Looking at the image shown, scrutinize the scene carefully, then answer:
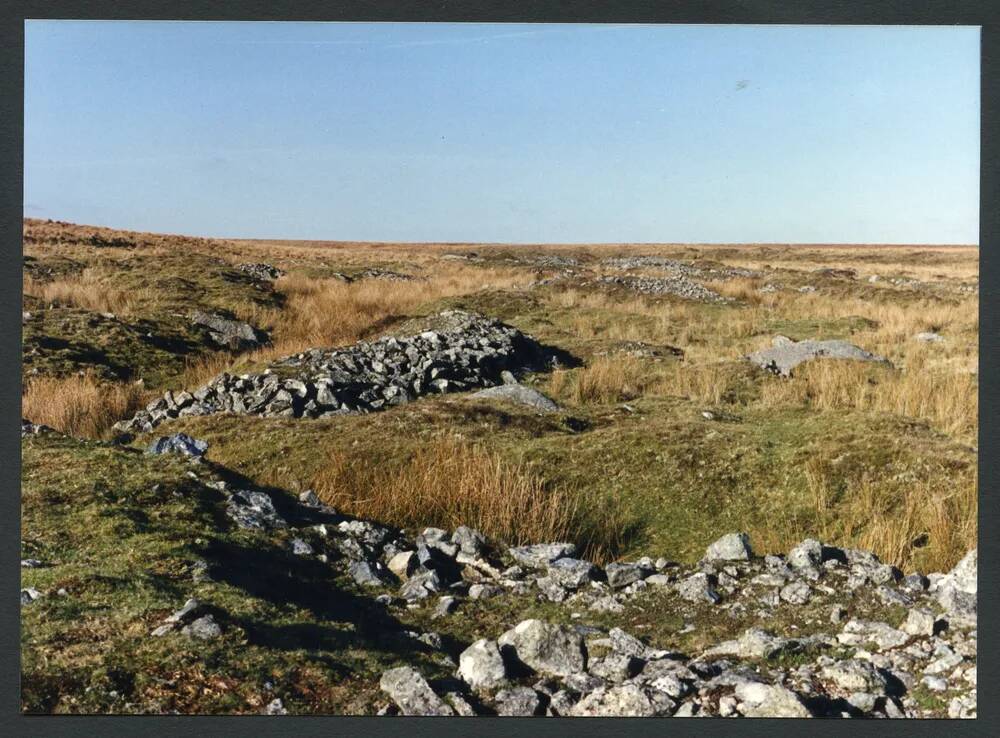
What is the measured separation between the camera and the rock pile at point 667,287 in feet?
82.7

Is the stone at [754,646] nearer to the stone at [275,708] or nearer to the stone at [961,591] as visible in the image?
the stone at [961,591]

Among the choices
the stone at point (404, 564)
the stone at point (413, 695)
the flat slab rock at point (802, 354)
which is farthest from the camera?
the flat slab rock at point (802, 354)

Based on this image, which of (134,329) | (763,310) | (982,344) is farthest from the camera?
(763,310)

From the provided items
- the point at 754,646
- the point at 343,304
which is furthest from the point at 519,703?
the point at 343,304

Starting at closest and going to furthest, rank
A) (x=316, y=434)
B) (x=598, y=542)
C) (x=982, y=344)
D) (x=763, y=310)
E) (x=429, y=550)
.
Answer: (x=982, y=344), (x=429, y=550), (x=598, y=542), (x=316, y=434), (x=763, y=310)

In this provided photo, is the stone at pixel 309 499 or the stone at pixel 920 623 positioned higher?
the stone at pixel 309 499

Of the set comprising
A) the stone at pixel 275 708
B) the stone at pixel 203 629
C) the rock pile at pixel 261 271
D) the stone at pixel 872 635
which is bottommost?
the stone at pixel 275 708

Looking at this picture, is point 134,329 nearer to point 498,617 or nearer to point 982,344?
point 498,617

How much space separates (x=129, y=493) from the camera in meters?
7.75

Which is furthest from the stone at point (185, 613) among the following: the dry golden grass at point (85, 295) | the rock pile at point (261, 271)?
the rock pile at point (261, 271)

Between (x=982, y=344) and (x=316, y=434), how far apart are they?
7.38 metres

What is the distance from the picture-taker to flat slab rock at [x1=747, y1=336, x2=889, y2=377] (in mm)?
15852

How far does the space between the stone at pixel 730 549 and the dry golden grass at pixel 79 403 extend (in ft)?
28.6

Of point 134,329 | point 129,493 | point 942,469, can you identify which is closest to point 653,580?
point 942,469
